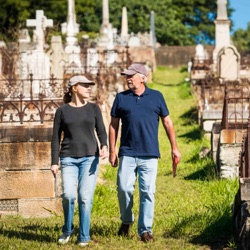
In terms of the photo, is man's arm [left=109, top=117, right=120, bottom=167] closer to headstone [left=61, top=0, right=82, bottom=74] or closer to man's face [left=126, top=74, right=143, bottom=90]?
Result: man's face [left=126, top=74, right=143, bottom=90]

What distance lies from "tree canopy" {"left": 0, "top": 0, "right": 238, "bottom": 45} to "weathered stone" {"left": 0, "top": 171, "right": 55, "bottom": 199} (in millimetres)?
38309

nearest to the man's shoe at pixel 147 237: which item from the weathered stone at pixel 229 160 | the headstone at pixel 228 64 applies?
the weathered stone at pixel 229 160

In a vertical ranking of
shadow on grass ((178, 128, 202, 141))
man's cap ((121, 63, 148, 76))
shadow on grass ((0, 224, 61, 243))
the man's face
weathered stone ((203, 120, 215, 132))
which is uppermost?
man's cap ((121, 63, 148, 76))

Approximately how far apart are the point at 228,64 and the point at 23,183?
16391mm

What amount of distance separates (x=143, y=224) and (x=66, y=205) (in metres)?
0.75

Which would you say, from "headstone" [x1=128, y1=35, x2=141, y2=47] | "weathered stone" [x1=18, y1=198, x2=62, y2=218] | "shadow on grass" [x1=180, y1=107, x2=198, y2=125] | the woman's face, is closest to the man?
the woman's face

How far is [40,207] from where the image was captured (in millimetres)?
8398

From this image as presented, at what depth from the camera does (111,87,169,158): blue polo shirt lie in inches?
262

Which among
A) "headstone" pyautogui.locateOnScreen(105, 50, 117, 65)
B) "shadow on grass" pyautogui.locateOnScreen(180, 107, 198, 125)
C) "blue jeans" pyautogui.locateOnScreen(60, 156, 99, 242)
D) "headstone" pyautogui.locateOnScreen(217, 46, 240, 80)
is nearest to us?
"blue jeans" pyautogui.locateOnScreen(60, 156, 99, 242)

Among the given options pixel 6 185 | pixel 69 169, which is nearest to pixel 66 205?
pixel 69 169

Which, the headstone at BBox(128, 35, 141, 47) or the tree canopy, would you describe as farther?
the tree canopy

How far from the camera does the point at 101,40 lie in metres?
32.4

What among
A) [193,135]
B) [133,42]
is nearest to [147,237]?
[193,135]

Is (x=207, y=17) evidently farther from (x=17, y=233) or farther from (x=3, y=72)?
(x=17, y=233)
